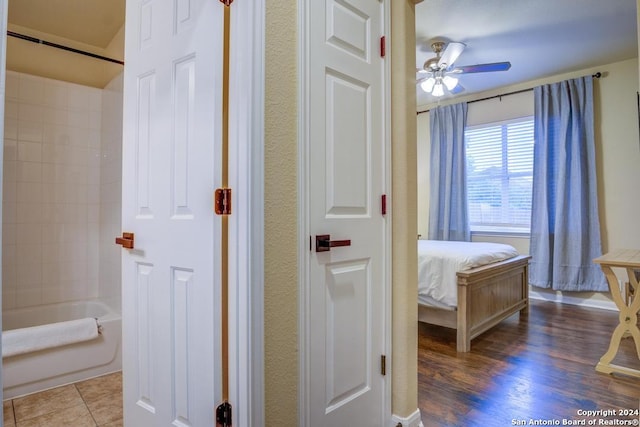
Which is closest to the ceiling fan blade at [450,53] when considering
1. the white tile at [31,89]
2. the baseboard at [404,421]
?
the baseboard at [404,421]

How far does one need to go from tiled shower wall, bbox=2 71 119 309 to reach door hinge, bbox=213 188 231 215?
83.2 inches

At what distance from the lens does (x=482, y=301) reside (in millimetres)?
2881

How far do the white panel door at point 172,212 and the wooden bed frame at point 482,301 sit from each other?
6.71 feet

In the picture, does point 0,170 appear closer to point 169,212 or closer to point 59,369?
point 169,212

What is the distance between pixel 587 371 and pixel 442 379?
0.99 metres

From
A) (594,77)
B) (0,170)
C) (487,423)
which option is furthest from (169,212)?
(594,77)

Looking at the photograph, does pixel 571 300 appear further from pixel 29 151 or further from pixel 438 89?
pixel 29 151

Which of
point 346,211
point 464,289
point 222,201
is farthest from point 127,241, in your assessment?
point 464,289

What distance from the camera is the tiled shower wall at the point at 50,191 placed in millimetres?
2779

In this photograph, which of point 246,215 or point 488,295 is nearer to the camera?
point 246,215

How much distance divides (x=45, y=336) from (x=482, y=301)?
120 inches

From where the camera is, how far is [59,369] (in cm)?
221

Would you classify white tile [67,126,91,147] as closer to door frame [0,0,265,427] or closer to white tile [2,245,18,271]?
white tile [2,245,18,271]

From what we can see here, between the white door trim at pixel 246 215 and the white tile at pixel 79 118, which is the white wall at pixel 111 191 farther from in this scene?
the white door trim at pixel 246 215
